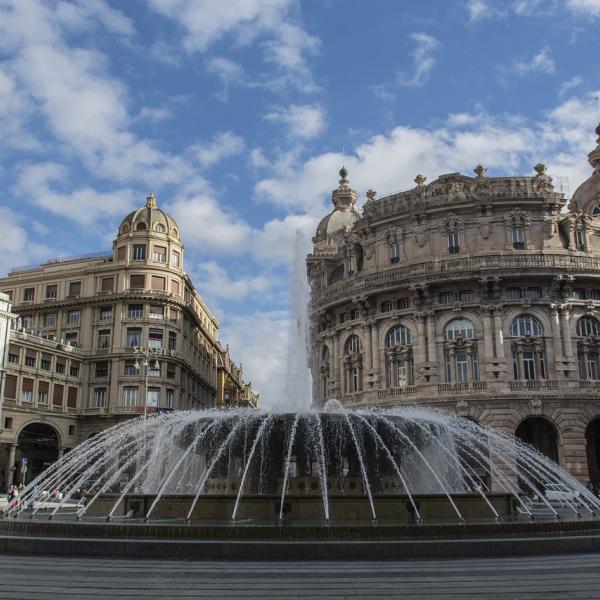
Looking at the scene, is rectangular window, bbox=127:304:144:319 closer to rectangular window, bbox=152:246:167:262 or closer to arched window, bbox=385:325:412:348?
rectangular window, bbox=152:246:167:262

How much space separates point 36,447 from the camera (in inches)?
2229

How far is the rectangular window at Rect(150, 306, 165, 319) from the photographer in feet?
200

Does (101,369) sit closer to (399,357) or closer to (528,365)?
(399,357)

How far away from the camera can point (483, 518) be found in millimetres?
15102

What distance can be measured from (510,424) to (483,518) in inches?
1055

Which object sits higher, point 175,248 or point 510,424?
point 175,248

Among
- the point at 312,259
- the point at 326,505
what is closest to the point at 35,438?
the point at 312,259

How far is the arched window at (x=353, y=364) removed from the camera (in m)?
47.9

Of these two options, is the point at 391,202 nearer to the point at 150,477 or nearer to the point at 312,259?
the point at 312,259

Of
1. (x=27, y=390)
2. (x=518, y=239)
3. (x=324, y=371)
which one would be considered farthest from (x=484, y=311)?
(x=27, y=390)

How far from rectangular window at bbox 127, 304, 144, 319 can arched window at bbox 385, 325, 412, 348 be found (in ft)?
81.0

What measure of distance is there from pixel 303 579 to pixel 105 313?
5479 cm

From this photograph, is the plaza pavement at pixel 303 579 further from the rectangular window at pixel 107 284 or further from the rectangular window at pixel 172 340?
the rectangular window at pixel 107 284

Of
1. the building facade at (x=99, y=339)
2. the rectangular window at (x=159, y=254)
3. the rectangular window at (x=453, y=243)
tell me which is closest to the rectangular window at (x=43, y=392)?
the building facade at (x=99, y=339)
